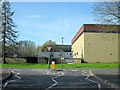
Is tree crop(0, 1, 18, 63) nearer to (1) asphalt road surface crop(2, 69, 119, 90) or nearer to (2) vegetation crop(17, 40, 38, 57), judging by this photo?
(2) vegetation crop(17, 40, 38, 57)

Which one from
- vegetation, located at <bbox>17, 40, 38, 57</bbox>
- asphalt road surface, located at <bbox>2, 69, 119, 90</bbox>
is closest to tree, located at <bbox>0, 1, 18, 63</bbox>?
vegetation, located at <bbox>17, 40, 38, 57</bbox>

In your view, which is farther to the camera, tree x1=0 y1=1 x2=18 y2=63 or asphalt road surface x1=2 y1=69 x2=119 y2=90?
tree x1=0 y1=1 x2=18 y2=63

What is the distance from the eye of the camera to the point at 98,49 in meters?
51.3

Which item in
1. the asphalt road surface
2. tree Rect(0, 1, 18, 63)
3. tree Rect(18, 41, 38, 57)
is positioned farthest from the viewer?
tree Rect(18, 41, 38, 57)

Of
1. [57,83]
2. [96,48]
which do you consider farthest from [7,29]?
[57,83]

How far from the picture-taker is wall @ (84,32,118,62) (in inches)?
2012

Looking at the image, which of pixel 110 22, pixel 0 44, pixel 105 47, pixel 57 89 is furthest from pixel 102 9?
pixel 105 47

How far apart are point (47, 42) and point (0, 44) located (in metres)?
42.1

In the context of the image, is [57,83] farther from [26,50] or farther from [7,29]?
[26,50]

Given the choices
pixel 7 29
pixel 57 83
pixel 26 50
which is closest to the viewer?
pixel 57 83

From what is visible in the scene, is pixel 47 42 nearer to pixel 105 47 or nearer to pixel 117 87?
pixel 105 47

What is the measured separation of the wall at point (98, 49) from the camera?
168ft

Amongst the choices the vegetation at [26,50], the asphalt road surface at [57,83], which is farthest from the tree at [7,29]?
the asphalt road surface at [57,83]

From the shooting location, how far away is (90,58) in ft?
168
